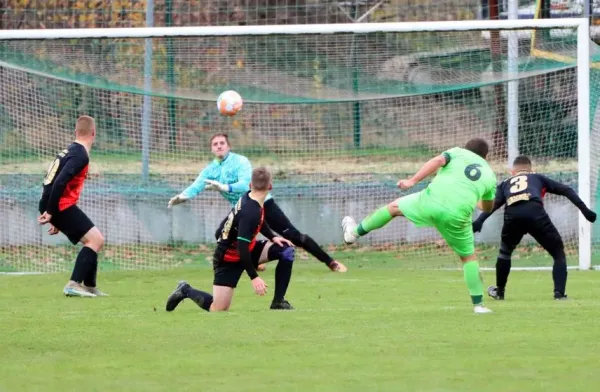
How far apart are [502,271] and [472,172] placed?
1877mm

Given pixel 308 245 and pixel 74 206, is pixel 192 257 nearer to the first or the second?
pixel 308 245

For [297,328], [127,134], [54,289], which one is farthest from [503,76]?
[297,328]

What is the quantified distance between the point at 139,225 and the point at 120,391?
10185mm

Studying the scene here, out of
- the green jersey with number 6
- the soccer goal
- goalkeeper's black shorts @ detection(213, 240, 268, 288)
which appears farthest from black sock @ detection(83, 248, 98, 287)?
the green jersey with number 6

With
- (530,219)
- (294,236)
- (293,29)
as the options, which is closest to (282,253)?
(530,219)

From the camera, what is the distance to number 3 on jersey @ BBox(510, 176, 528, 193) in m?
11.9

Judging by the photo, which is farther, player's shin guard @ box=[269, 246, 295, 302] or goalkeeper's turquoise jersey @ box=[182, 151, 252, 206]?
goalkeeper's turquoise jersey @ box=[182, 151, 252, 206]

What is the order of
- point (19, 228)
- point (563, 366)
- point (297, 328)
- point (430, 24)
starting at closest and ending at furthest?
point (563, 366) → point (297, 328) → point (430, 24) → point (19, 228)

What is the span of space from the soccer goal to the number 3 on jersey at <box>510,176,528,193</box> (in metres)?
3.58

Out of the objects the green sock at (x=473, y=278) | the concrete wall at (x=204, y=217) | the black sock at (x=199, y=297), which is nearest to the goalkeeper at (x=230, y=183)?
the concrete wall at (x=204, y=217)

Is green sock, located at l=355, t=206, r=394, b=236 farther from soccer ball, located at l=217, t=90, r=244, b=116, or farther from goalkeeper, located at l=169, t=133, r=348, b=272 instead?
soccer ball, located at l=217, t=90, r=244, b=116

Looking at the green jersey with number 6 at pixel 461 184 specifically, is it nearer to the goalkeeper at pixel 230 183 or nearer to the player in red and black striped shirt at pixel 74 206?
the player in red and black striped shirt at pixel 74 206

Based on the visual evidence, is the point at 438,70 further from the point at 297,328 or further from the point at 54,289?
the point at 297,328

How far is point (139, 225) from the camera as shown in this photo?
1709 centimetres
